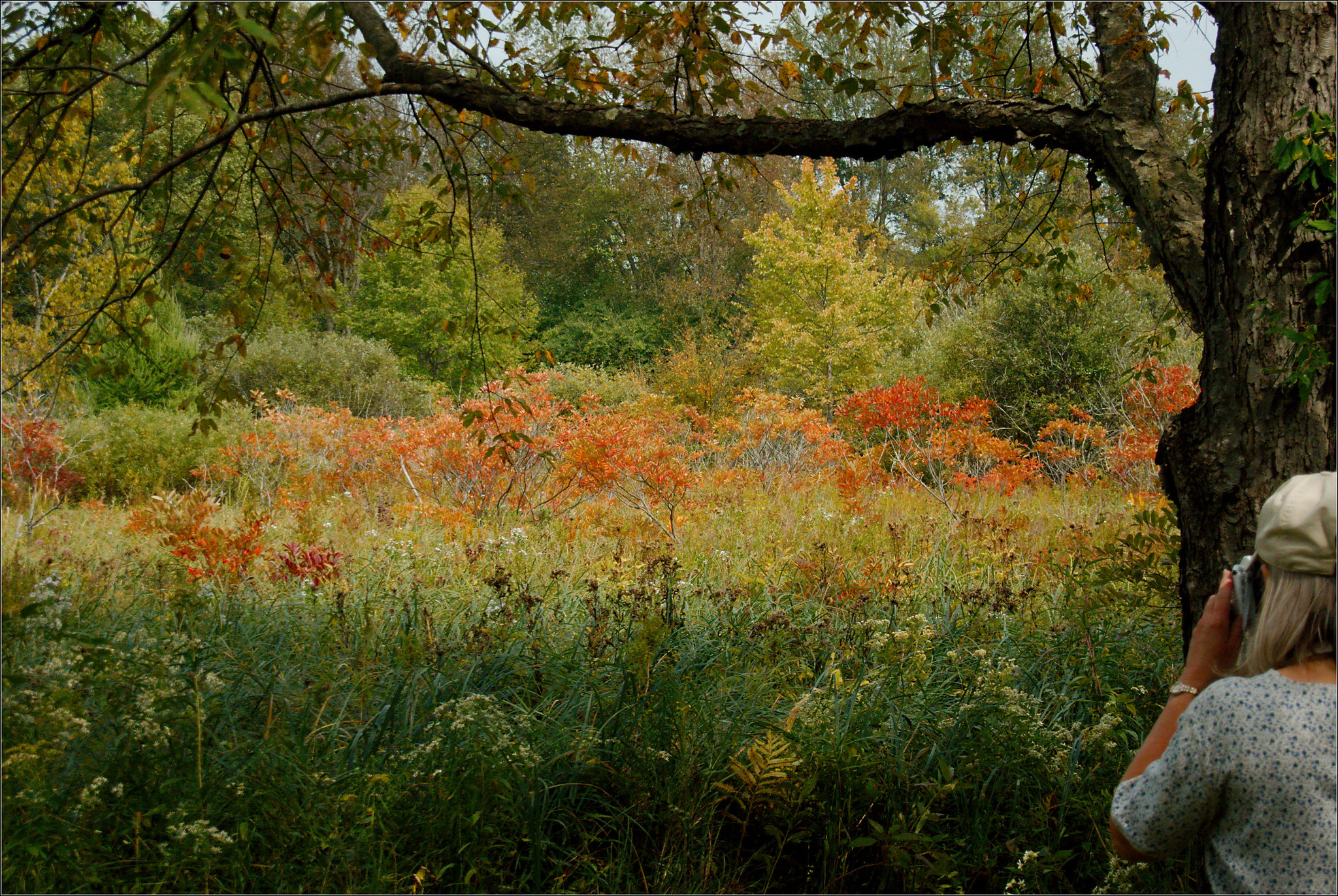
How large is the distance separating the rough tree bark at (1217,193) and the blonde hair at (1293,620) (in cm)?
71

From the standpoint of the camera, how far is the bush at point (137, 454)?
8.46 meters

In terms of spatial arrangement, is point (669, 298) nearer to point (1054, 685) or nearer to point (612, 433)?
point (612, 433)

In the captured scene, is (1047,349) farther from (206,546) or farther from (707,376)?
(206,546)

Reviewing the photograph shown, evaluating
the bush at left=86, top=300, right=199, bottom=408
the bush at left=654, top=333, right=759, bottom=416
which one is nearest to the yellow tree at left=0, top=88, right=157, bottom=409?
the bush at left=86, top=300, right=199, bottom=408

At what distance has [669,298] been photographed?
2064 cm

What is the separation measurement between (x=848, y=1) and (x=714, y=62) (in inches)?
21.7

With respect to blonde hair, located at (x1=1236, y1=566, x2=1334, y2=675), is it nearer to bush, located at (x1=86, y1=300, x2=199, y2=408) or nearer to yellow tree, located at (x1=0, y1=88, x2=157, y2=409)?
yellow tree, located at (x1=0, y1=88, x2=157, y2=409)

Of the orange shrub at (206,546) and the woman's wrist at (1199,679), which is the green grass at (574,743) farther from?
the woman's wrist at (1199,679)

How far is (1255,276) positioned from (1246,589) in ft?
2.65

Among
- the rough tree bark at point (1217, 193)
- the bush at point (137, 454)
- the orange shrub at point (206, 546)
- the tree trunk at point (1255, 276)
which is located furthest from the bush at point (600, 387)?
the tree trunk at point (1255, 276)

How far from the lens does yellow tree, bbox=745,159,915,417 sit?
1512cm

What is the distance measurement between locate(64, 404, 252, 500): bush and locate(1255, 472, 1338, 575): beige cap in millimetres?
8953

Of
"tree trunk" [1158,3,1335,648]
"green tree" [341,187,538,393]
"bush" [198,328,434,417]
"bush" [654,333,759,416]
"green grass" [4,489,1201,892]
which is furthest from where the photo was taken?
"green tree" [341,187,538,393]

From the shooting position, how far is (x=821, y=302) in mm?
15953
